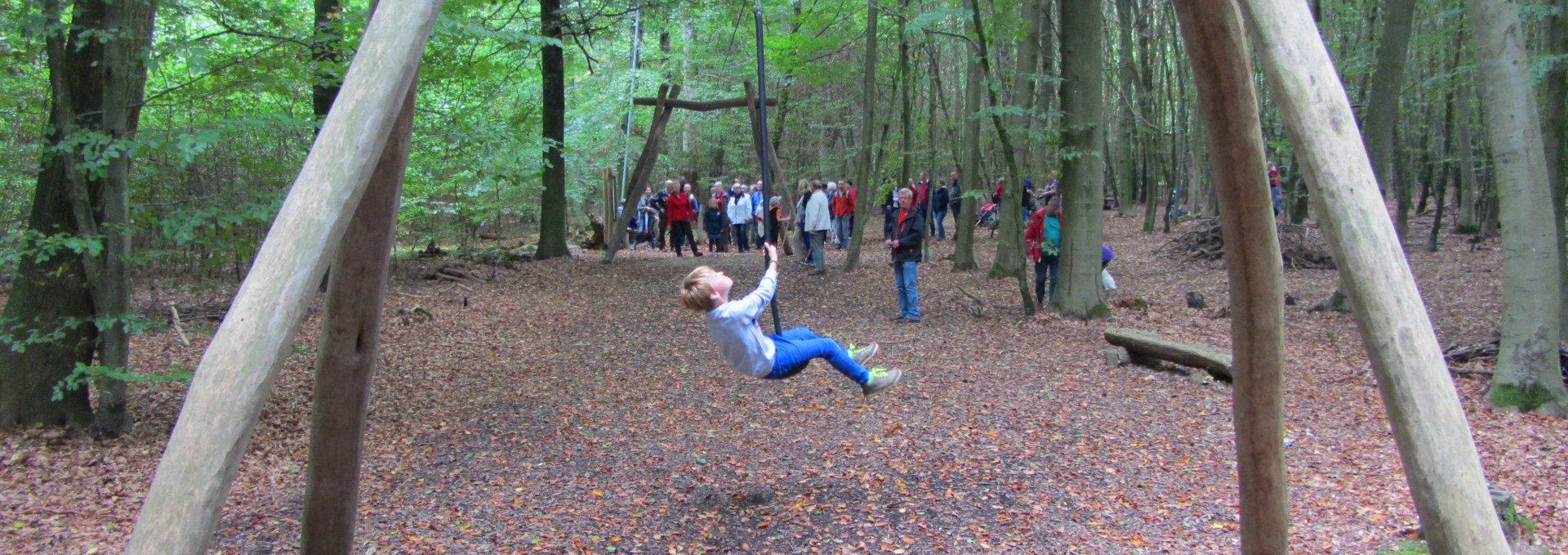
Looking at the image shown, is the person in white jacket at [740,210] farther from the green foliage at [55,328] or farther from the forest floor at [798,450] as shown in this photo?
the green foliage at [55,328]

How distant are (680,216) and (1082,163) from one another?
9922mm

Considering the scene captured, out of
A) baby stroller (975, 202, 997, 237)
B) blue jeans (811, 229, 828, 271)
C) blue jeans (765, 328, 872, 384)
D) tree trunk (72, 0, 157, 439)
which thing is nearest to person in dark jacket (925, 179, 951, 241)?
baby stroller (975, 202, 997, 237)

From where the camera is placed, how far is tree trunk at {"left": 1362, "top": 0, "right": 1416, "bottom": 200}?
1055 cm

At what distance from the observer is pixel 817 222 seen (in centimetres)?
1499

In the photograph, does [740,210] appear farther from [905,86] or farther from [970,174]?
[970,174]

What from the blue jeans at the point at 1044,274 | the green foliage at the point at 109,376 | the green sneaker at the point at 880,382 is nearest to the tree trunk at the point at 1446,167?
the blue jeans at the point at 1044,274

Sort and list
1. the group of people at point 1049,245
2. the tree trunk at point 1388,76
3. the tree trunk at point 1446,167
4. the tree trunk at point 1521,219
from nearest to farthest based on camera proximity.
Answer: the tree trunk at point 1521,219
the tree trunk at point 1388,76
the group of people at point 1049,245
the tree trunk at point 1446,167

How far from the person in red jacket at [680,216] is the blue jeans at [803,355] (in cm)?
1309

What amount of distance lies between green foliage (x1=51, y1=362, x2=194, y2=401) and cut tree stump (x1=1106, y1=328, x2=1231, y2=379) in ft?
25.4

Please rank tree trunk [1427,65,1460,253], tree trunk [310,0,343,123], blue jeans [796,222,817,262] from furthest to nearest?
tree trunk [1427,65,1460,253], blue jeans [796,222,817,262], tree trunk [310,0,343,123]

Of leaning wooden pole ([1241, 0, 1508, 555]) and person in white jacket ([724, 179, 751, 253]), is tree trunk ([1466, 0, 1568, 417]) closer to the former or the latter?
leaning wooden pole ([1241, 0, 1508, 555])

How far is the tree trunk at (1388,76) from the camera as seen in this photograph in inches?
416

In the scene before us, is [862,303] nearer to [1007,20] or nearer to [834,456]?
[1007,20]

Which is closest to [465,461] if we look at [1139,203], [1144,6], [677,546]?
[677,546]
